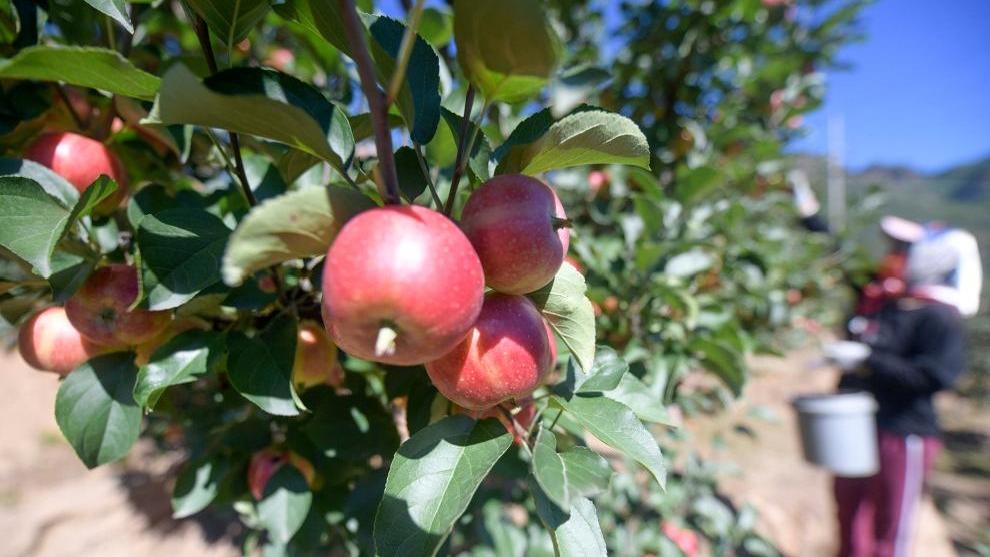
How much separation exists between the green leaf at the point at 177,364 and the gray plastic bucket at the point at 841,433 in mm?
2335

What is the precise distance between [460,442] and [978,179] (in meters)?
9.50

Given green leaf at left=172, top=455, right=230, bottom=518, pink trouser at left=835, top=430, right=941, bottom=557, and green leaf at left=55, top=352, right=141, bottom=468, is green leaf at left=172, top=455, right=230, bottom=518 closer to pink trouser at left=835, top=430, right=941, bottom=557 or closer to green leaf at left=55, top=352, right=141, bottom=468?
green leaf at left=55, top=352, right=141, bottom=468

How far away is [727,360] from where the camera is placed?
924 mm

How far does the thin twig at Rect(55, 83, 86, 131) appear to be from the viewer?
0.72 meters

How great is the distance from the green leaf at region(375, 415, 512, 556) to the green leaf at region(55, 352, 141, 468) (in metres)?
0.33

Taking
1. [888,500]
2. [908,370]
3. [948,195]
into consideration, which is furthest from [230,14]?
[948,195]

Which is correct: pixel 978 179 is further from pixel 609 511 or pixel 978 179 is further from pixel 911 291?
pixel 609 511

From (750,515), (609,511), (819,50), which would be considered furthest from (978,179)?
(609,511)

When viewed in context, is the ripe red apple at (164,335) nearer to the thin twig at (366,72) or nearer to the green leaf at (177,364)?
the green leaf at (177,364)

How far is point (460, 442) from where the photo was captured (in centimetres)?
51

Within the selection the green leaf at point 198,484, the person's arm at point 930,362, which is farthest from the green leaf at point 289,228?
the person's arm at point 930,362

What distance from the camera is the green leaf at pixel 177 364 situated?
52 cm

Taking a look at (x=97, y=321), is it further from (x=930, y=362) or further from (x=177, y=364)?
(x=930, y=362)

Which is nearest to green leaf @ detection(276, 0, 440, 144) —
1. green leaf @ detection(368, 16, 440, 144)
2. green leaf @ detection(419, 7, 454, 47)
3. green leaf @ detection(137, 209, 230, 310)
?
green leaf @ detection(368, 16, 440, 144)
